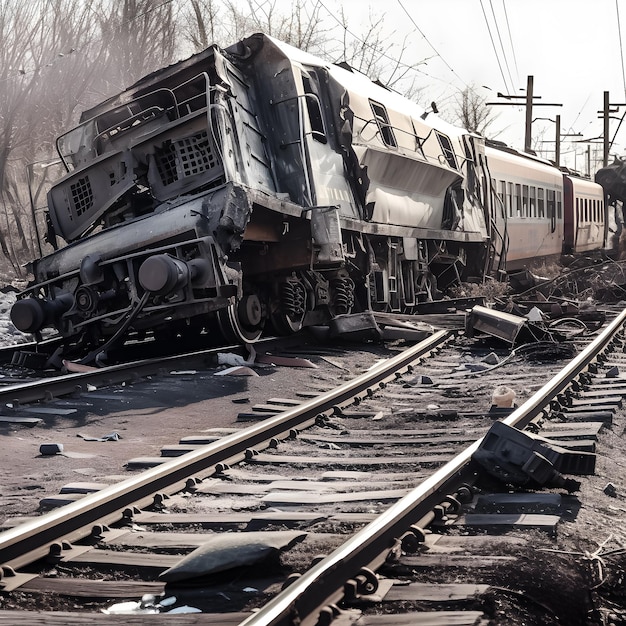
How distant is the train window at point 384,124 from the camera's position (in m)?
12.9

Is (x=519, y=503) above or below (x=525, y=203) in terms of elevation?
below

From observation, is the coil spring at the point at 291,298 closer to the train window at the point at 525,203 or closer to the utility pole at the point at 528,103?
the train window at the point at 525,203

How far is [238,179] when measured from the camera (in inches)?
388

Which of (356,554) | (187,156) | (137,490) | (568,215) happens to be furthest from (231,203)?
(568,215)

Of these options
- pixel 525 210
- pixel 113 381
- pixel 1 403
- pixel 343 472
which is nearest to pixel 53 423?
pixel 1 403

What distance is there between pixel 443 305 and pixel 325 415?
342 inches

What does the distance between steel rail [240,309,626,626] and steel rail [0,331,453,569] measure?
4.03 ft

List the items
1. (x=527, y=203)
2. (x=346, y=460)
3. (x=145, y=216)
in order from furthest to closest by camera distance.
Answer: (x=527, y=203) < (x=145, y=216) < (x=346, y=460)

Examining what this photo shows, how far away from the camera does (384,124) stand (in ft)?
42.3

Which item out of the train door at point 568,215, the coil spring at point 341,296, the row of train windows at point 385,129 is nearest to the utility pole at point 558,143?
the train door at point 568,215

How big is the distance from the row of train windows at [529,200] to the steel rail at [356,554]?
619 inches

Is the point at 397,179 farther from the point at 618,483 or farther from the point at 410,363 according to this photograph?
the point at 618,483

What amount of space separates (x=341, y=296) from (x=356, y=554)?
9198 millimetres

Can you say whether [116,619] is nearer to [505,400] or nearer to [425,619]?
[425,619]
